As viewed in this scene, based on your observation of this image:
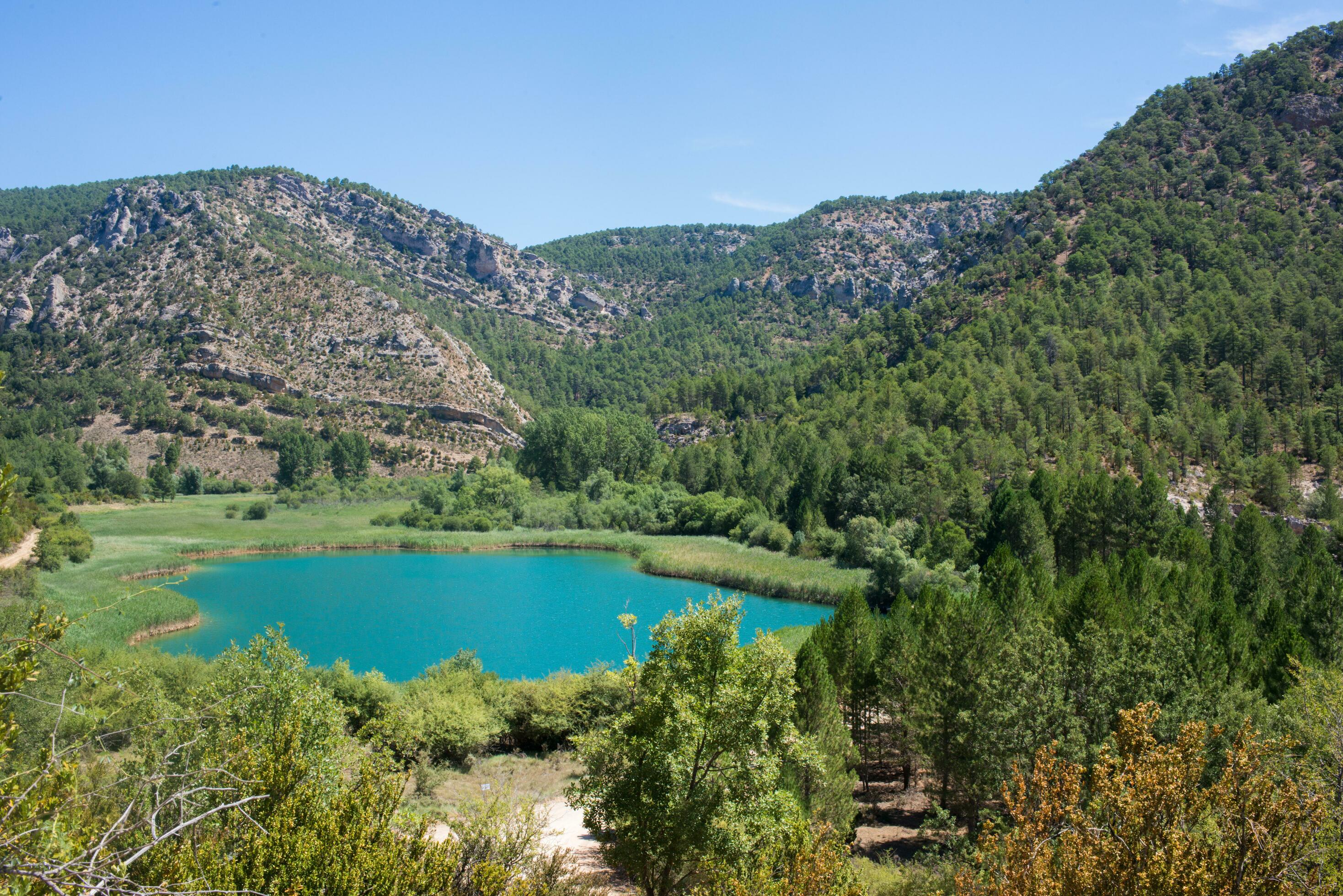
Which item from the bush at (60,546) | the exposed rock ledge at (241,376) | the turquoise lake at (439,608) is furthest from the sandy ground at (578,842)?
the exposed rock ledge at (241,376)

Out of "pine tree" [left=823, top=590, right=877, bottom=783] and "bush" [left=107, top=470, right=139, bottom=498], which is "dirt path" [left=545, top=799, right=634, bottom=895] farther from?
"bush" [left=107, top=470, right=139, bottom=498]

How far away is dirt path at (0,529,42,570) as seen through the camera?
41.7 meters

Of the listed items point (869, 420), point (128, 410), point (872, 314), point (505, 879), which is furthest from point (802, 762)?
point (872, 314)

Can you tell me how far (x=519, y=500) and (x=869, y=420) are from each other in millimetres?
37424

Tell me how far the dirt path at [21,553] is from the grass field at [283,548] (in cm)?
170

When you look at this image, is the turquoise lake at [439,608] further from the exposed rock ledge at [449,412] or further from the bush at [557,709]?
the exposed rock ledge at [449,412]

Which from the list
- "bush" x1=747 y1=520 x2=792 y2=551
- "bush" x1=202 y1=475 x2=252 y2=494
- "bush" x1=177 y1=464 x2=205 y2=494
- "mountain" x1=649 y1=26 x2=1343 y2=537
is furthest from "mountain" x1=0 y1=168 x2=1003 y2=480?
"bush" x1=747 y1=520 x2=792 y2=551

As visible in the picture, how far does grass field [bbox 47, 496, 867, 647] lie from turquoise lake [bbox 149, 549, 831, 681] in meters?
1.39

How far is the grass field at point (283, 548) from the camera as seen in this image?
130 ft

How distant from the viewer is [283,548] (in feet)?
212

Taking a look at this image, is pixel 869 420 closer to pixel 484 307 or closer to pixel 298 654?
pixel 298 654

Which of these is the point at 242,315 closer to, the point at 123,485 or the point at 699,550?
the point at 123,485

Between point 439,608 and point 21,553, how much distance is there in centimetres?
2422

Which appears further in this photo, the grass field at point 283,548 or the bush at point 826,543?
the bush at point 826,543
